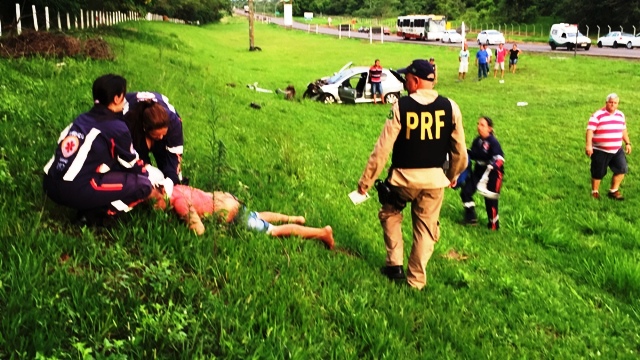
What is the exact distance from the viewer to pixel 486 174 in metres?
7.13

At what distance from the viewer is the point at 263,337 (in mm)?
3084

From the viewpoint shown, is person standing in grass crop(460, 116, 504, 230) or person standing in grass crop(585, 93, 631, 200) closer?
person standing in grass crop(460, 116, 504, 230)

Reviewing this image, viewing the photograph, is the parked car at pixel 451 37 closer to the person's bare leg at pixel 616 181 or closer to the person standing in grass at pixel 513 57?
the person standing in grass at pixel 513 57

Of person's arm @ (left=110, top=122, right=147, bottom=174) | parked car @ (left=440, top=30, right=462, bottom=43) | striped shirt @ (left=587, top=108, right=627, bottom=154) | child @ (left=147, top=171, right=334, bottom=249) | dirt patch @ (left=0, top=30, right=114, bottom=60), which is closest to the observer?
person's arm @ (left=110, top=122, right=147, bottom=174)

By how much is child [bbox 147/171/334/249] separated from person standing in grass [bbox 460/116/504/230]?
3.14 meters

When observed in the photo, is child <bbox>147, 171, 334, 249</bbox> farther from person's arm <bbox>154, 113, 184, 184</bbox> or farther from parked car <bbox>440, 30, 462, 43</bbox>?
parked car <bbox>440, 30, 462, 43</bbox>

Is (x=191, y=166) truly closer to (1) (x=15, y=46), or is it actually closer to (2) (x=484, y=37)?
(1) (x=15, y=46)

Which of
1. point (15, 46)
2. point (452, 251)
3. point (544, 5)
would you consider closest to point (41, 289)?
point (452, 251)

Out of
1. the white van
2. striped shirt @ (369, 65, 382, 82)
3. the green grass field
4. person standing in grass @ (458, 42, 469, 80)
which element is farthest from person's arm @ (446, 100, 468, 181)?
the white van

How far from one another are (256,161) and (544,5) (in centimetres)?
7555

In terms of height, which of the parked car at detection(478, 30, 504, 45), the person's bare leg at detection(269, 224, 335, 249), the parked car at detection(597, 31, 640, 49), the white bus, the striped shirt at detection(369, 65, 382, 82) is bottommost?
the person's bare leg at detection(269, 224, 335, 249)

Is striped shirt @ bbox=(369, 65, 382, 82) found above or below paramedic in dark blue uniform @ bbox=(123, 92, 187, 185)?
above

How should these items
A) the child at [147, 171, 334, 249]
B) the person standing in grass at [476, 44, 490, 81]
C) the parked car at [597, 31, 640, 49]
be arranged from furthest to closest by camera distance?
1. the parked car at [597, 31, 640, 49]
2. the person standing in grass at [476, 44, 490, 81]
3. the child at [147, 171, 334, 249]

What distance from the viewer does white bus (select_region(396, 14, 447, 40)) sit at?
189 ft
